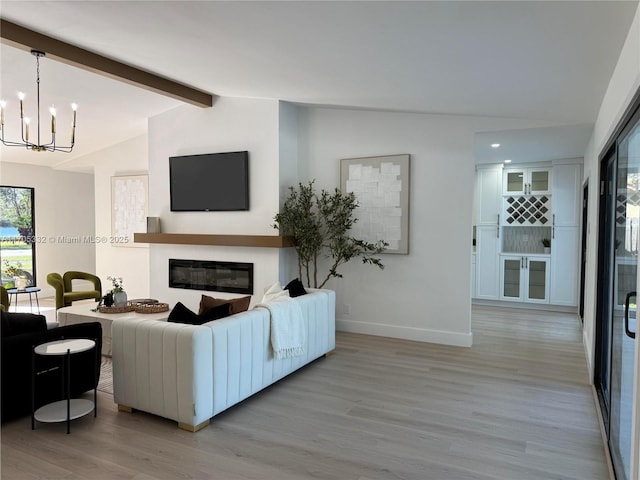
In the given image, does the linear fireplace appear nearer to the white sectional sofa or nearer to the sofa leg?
the white sectional sofa

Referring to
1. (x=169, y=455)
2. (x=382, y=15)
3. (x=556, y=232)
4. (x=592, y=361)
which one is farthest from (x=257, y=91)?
(x=556, y=232)

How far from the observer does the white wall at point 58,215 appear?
7859mm

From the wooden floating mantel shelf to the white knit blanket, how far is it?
1.54 metres

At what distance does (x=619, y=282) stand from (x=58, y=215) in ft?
28.7

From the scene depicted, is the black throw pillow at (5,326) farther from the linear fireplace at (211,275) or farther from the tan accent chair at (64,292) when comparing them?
the tan accent chair at (64,292)

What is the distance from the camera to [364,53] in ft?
9.95

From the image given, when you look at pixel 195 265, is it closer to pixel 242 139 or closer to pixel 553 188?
pixel 242 139

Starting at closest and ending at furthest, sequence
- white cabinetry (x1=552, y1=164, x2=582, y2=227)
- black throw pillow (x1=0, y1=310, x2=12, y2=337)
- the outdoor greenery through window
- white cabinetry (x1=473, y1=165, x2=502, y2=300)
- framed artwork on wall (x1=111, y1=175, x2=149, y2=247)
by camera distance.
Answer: black throw pillow (x1=0, y1=310, x2=12, y2=337)
white cabinetry (x1=552, y1=164, x2=582, y2=227)
white cabinetry (x1=473, y1=165, x2=502, y2=300)
framed artwork on wall (x1=111, y1=175, x2=149, y2=247)
the outdoor greenery through window

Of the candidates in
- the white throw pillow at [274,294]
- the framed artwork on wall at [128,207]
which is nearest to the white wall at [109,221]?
the framed artwork on wall at [128,207]

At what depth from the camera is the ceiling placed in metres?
2.29

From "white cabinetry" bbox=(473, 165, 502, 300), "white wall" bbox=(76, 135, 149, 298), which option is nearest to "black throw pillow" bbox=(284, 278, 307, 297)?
"white wall" bbox=(76, 135, 149, 298)

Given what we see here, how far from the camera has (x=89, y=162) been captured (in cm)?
782

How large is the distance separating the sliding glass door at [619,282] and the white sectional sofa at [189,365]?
2313 millimetres

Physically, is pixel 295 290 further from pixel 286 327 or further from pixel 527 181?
pixel 527 181
